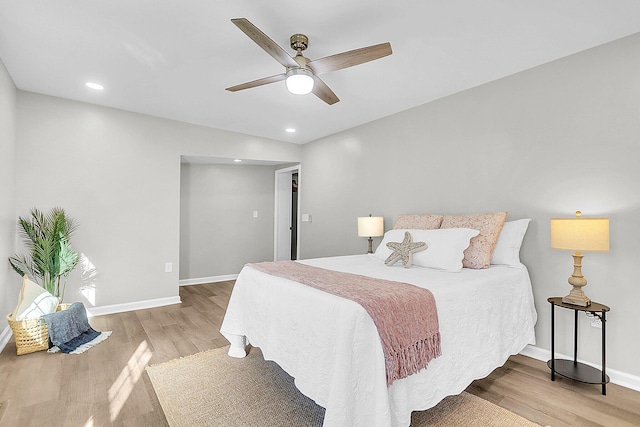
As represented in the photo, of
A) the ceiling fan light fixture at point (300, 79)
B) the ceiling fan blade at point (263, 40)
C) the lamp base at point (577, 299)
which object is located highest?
the ceiling fan blade at point (263, 40)

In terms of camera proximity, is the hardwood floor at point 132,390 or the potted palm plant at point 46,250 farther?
the potted palm plant at point 46,250

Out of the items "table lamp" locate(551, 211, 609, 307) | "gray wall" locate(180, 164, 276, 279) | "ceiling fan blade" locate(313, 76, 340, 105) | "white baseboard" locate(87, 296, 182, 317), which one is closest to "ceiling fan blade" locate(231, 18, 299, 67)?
"ceiling fan blade" locate(313, 76, 340, 105)

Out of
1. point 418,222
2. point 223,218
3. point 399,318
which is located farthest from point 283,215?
point 399,318

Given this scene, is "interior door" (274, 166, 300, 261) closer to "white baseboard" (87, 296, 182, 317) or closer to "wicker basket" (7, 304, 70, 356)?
"white baseboard" (87, 296, 182, 317)

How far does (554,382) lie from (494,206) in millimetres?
1438

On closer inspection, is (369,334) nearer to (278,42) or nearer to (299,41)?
(299,41)

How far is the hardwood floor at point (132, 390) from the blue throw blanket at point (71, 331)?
0.11m

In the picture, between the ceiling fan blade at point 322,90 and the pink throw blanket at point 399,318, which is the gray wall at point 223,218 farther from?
the pink throw blanket at point 399,318

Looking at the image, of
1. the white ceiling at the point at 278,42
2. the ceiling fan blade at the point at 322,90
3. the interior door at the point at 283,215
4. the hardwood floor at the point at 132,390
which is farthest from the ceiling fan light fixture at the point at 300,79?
the interior door at the point at 283,215

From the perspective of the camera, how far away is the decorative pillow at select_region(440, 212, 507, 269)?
8.54 ft

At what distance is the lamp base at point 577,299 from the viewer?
2217mm

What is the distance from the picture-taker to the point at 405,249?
2770mm

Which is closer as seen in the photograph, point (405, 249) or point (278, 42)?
point (278, 42)

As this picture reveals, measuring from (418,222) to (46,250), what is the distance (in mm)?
3744
